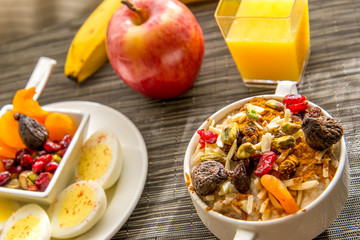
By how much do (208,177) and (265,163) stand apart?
4.6 inches

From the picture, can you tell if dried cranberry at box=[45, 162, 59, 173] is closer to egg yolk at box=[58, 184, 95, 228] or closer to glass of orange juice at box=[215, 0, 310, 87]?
egg yolk at box=[58, 184, 95, 228]

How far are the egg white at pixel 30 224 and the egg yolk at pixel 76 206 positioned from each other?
4 cm

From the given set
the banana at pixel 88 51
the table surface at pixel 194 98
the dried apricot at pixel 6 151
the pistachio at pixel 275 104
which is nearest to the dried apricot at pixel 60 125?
the dried apricot at pixel 6 151

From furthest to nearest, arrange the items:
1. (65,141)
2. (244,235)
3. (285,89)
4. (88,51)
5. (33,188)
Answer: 1. (88,51)
2. (65,141)
3. (33,188)
4. (285,89)
5. (244,235)

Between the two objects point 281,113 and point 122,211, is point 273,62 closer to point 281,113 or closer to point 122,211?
point 281,113

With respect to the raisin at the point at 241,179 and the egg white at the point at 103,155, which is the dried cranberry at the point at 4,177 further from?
the raisin at the point at 241,179

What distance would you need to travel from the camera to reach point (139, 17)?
140cm

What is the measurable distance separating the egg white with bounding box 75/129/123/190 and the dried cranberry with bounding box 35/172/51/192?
3.4 inches

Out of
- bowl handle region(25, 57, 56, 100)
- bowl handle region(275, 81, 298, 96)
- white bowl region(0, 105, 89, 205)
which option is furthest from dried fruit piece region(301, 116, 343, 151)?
bowl handle region(25, 57, 56, 100)

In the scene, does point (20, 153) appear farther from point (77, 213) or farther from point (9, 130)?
point (77, 213)

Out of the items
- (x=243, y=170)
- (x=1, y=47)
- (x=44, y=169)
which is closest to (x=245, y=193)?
(x=243, y=170)

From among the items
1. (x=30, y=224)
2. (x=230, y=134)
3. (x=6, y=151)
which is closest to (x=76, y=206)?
(x=30, y=224)

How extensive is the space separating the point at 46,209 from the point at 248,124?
61 centimetres

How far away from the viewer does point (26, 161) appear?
1.26 metres
